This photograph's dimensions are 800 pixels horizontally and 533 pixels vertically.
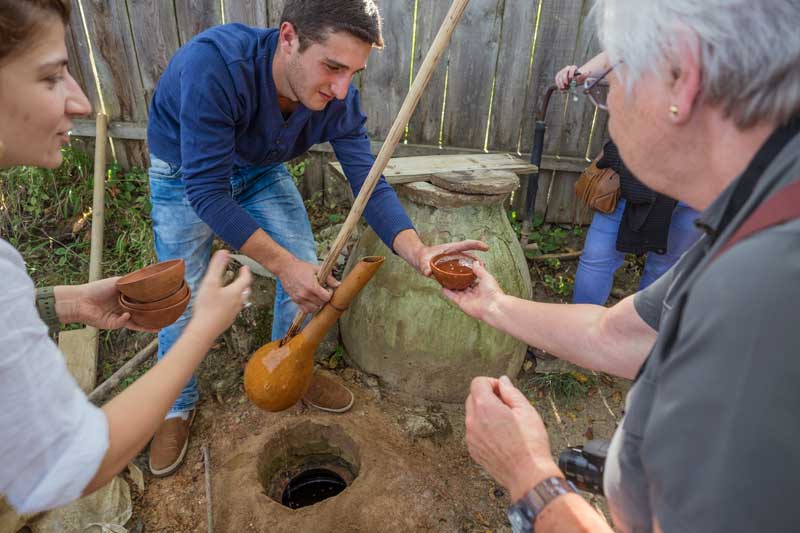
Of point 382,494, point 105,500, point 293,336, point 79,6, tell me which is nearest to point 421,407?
point 382,494

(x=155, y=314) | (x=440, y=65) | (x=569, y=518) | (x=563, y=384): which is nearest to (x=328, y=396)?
(x=155, y=314)

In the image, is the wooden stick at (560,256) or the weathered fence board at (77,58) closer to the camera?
the weathered fence board at (77,58)

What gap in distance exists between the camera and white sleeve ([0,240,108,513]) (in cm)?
97

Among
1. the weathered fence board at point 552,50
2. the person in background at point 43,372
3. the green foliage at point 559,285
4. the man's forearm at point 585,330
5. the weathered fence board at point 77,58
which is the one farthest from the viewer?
the green foliage at point 559,285

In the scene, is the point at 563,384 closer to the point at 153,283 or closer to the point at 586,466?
the point at 586,466

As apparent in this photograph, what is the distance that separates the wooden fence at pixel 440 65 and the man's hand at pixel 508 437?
2994 mm

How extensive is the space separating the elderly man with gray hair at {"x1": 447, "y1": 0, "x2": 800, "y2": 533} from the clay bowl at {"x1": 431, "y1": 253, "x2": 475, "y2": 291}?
898 mm

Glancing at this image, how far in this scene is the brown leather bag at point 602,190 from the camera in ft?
9.89

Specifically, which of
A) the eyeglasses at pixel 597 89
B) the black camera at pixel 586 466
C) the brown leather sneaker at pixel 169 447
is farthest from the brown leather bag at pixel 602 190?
the brown leather sneaker at pixel 169 447

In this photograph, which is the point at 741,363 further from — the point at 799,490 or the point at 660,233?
the point at 660,233

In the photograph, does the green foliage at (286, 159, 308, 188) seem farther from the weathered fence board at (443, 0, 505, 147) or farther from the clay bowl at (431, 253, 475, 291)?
the clay bowl at (431, 253, 475, 291)

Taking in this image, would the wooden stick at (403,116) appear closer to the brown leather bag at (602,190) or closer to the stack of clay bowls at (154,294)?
the stack of clay bowls at (154,294)

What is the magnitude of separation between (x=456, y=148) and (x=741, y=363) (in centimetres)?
363

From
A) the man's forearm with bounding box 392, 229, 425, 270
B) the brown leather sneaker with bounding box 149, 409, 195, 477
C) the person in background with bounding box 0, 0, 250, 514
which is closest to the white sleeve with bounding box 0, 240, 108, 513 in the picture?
the person in background with bounding box 0, 0, 250, 514
